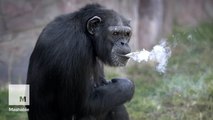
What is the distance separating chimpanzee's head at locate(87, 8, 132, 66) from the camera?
6.23m

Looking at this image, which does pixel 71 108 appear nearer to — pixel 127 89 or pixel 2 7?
pixel 127 89

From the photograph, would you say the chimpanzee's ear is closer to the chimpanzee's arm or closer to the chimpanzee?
the chimpanzee

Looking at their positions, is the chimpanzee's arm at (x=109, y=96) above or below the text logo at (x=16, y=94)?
below

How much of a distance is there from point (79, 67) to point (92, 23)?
0.60 meters

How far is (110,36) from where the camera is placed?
20.8 ft

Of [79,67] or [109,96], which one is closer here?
[79,67]

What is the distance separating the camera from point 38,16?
28.2ft

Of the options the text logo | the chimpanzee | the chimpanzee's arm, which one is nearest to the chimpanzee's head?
the chimpanzee

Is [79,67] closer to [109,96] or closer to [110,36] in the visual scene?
[109,96]

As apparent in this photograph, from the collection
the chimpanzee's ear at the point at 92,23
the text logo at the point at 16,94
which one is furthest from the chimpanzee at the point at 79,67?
the text logo at the point at 16,94

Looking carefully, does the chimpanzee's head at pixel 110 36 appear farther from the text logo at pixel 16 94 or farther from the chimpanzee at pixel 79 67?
the text logo at pixel 16 94

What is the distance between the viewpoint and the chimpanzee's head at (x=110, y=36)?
623cm

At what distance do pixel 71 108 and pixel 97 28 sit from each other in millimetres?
934

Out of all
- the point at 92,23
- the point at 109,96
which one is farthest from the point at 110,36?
the point at 109,96
